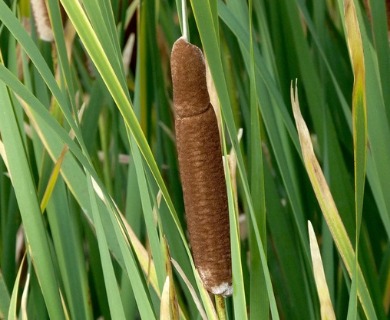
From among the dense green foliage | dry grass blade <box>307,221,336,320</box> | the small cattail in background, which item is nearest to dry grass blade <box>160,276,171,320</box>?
the dense green foliage

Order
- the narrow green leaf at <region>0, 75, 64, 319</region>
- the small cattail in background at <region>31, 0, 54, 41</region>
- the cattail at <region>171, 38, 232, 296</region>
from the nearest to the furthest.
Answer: the cattail at <region>171, 38, 232, 296</region> < the narrow green leaf at <region>0, 75, 64, 319</region> < the small cattail in background at <region>31, 0, 54, 41</region>

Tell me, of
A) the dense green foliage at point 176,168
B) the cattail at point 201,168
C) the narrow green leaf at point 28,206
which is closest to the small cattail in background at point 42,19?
the dense green foliage at point 176,168

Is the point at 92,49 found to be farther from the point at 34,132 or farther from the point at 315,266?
the point at 34,132

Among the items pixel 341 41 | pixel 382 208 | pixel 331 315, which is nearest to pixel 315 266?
pixel 331 315

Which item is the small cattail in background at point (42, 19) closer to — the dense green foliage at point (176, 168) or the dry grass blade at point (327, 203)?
the dense green foliage at point (176, 168)

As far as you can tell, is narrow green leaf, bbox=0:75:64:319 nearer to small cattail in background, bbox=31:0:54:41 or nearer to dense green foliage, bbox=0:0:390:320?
dense green foliage, bbox=0:0:390:320

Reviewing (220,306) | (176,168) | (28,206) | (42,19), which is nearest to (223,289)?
(220,306)
